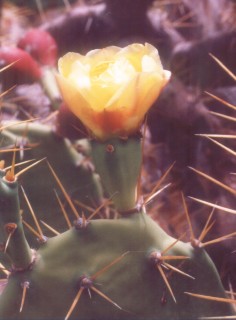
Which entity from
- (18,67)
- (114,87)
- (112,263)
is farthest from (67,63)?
(18,67)

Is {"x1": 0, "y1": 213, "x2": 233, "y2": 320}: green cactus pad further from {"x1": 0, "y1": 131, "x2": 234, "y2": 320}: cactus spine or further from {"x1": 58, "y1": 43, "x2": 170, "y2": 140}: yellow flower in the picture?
{"x1": 58, "y1": 43, "x2": 170, "y2": 140}: yellow flower

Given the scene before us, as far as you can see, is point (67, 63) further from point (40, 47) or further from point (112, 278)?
point (40, 47)


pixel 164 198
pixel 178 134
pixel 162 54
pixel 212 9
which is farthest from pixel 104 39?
pixel 164 198

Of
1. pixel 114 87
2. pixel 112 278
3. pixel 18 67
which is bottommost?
pixel 112 278

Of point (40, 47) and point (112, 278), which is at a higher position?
point (40, 47)

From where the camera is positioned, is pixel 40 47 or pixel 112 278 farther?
pixel 40 47

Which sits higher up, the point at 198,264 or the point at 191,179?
the point at 198,264

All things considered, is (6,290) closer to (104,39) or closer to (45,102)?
(45,102)

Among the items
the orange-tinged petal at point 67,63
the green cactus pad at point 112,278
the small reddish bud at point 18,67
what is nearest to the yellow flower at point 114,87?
the orange-tinged petal at point 67,63
